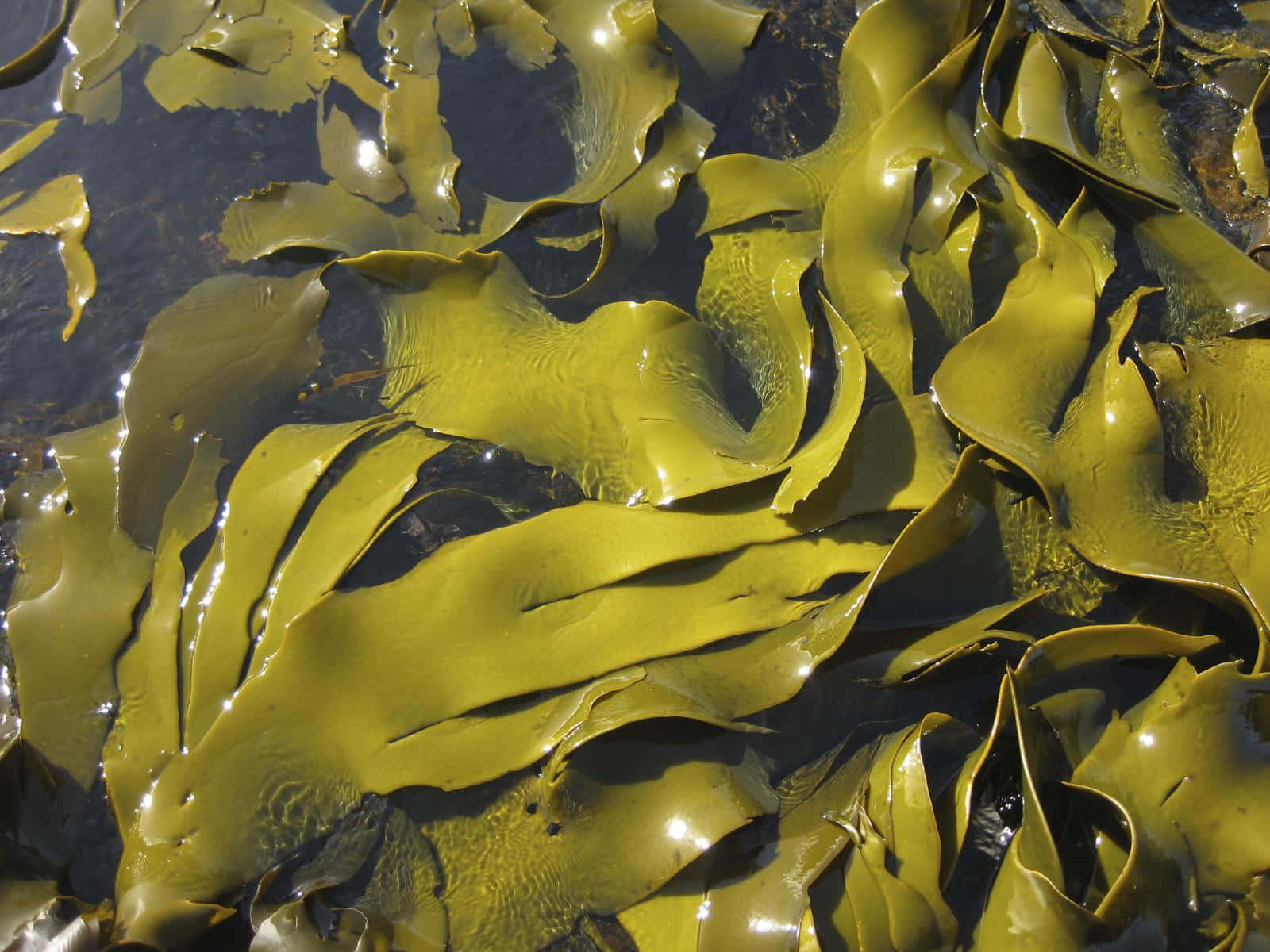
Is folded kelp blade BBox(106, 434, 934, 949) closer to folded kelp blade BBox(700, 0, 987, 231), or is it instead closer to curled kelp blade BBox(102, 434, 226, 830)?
curled kelp blade BBox(102, 434, 226, 830)

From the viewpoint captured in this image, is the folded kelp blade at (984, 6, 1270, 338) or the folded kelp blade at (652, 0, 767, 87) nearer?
the folded kelp blade at (984, 6, 1270, 338)

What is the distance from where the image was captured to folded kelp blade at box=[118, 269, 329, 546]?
1.48 m

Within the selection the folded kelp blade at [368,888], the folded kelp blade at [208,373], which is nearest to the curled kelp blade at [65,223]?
the folded kelp blade at [208,373]

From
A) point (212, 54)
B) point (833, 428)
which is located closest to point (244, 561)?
point (833, 428)

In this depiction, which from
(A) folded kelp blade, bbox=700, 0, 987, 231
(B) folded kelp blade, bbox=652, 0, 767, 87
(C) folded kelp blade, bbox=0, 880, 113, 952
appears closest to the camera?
(C) folded kelp blade, bbox=0, 880, 113, 952

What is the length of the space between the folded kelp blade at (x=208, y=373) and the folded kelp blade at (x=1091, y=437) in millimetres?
1116

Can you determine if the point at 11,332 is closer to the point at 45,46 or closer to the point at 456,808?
the point at 45,46

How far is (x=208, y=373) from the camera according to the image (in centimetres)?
156

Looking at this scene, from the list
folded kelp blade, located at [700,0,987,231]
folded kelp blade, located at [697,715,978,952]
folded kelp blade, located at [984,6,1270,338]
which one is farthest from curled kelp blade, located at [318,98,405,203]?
folded kelp blade, located at [697,715,978,952]

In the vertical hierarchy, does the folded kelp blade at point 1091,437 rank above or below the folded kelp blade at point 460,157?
below

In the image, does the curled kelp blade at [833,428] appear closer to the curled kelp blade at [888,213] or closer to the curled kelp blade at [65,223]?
the curled kelp blade at [888,213]

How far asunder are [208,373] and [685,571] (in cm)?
88

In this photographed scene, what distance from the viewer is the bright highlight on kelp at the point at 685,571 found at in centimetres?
126

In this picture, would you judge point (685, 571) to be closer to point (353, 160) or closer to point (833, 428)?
point (833, 428)
